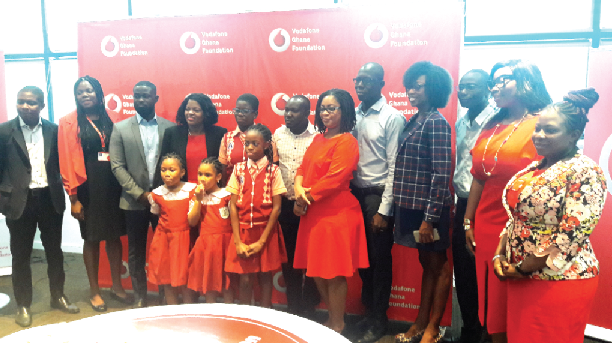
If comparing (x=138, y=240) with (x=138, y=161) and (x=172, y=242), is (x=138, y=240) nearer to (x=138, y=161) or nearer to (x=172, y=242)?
(x=172, y=242)

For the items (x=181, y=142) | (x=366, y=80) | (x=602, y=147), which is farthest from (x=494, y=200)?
(x=181, y=142)

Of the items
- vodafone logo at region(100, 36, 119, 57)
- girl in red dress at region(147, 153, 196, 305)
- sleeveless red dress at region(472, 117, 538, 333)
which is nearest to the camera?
sleeveless red dress at region(472, 117, 538, 333)

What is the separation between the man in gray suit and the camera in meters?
2.99

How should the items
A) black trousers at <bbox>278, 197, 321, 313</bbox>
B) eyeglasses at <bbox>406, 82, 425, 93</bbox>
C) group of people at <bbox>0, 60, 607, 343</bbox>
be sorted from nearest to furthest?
group of people at <bbox>0, 60, 607, 343</bbox> → eyeglasses at <bbox>406, 82, 425, 93</bbox> → black trousers at <bbox>278, 197, 321, 313</bbox>

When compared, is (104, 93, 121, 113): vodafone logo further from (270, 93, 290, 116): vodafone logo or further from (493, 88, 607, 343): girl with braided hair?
(493, 88, 607, 343): girl with braided hair

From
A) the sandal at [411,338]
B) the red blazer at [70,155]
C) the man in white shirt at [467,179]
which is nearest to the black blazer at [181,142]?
the red blazer at [70,155]

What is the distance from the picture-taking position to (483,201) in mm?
2086

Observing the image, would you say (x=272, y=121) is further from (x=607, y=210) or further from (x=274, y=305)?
(x=607, y=210)

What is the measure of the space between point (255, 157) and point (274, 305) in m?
1.40

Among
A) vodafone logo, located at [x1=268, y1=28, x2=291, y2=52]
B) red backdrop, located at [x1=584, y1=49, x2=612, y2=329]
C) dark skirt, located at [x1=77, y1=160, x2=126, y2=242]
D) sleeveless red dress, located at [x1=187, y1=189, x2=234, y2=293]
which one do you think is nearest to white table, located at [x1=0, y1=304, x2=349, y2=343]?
sleeveless red dress, located at [x1=187, y1=189, x2=234, y2=293]

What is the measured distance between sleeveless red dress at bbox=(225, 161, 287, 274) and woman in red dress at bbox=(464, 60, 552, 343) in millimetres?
1224

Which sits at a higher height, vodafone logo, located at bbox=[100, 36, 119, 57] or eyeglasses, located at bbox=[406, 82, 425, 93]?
vodafone logo, located at bbox=[100, 36, 119, 57]

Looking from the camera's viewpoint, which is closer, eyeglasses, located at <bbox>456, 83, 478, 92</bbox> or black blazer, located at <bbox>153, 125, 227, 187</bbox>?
eyeglasses, located at <bbox>456, 83, 478, 92</bbox>

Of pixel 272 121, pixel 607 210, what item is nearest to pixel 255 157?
pixel 272 121
